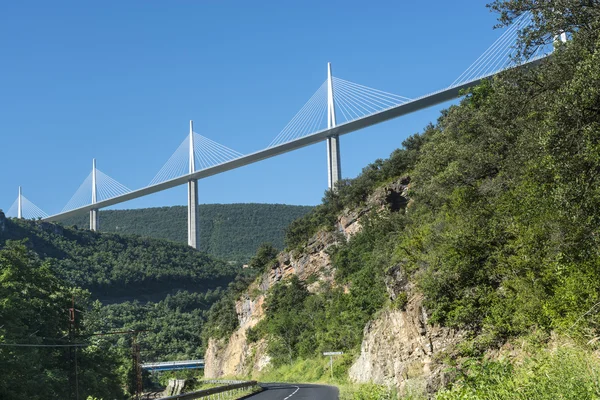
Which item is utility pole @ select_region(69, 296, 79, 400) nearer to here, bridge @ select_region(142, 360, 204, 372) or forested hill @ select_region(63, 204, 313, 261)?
bridge @ select_region(142, 360, 204, 372)

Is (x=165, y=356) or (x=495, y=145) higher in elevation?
(x=495, y=145)

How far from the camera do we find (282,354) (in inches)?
2350

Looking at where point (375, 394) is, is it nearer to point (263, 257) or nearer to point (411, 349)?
point (411, 349)

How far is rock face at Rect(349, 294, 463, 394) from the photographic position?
65.2 ft

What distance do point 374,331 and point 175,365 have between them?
8302 centimetres

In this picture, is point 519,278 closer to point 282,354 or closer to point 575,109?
point 575,109

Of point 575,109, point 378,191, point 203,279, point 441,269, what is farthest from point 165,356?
point 575,109

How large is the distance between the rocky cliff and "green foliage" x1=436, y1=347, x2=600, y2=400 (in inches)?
250

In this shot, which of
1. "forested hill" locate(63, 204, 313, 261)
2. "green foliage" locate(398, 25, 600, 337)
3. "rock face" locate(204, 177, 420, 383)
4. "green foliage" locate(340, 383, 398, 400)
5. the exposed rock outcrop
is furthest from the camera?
"forested hill" locate(63, 204, 313, 261)

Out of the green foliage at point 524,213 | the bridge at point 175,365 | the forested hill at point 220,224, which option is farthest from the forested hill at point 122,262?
the green foliage at point 524,213

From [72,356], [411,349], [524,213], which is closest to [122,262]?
[72,356]

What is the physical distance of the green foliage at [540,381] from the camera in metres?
7.65

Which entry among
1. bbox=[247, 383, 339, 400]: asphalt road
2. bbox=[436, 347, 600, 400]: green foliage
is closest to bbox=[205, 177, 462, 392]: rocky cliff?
bbox=[247, 383, 339, 400]: asphalt road

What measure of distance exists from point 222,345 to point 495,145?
58.1 meters
